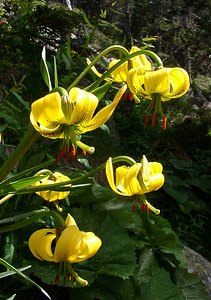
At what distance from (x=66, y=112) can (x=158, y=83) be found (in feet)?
1.00

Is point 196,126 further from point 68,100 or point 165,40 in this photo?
point 165,40

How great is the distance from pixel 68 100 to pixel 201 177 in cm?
364

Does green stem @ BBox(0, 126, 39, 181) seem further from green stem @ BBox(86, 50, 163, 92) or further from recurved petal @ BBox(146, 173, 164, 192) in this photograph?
recurved petal @ BBox(146, 173, 164, 192)

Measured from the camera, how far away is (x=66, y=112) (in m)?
1.05

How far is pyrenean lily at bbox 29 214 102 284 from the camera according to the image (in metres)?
1.13


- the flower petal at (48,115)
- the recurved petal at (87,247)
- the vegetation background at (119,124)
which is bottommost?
the vegetation background at (119,124)

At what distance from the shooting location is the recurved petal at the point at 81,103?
1.04 meters

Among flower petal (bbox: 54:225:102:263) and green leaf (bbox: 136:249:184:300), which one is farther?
green leaf (bbox: 136:249:184:300)

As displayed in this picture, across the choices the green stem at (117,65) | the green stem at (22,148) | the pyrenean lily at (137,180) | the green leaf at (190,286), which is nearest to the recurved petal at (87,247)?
the pyrenean lily at (137,180)

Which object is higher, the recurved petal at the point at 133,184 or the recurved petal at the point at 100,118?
the recurved petal at the point at 100,118

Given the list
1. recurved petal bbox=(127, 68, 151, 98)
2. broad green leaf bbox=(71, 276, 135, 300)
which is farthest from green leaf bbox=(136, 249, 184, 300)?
recurved petal bbox=(127, 68, 151, 98)

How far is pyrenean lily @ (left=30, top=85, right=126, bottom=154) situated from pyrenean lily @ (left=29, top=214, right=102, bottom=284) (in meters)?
0.20

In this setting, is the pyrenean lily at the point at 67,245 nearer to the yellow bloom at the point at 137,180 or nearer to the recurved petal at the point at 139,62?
the yellow bloom at the point at 137,180

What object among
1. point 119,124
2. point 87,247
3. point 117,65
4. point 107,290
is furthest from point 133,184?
point 119,124
